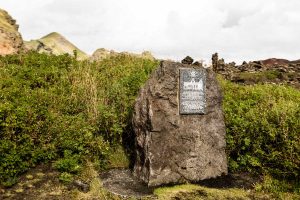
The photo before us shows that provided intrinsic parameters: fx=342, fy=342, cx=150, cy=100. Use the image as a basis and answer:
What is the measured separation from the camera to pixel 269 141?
8758 millimetres

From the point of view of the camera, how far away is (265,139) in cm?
873

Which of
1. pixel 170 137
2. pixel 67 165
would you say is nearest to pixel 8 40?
pixel 67 165

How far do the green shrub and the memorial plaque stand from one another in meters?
1.48

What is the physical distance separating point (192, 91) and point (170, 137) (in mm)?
1263

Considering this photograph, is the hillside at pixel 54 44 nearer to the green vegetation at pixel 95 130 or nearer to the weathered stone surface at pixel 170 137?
the green vegetation at pixel 95 130

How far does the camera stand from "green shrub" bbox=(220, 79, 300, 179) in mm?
Result: 8023

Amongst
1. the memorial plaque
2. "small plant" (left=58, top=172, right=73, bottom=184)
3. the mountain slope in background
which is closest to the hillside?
the mountain slope in background

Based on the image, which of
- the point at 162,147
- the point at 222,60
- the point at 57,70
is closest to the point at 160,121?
the point at 162,147

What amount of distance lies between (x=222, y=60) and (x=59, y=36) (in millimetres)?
16338

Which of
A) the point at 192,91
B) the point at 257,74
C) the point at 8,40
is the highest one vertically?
the point at 8,40

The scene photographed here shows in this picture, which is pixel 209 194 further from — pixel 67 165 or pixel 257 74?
pixel 257 74

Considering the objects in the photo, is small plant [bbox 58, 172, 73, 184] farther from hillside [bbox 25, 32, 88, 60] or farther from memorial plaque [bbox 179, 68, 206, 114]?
hillside [bbox 25, 32, 88, 60]

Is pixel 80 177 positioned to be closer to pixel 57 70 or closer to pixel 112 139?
pixel 112 139

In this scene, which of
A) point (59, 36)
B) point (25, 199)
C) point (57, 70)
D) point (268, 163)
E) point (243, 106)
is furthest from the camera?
point (59, 36)
